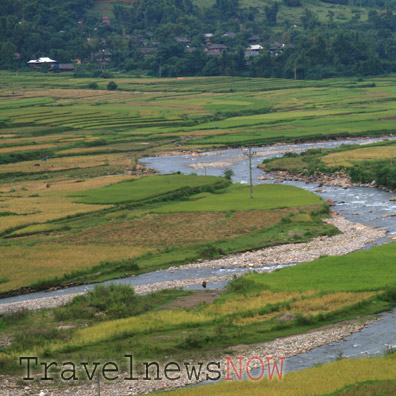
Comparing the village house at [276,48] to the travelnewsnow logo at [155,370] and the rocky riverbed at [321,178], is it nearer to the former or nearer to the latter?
the rocky riverbed at [321,178]

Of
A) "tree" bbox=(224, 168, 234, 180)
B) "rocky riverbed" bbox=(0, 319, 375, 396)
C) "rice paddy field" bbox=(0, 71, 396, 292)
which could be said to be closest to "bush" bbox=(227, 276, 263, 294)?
"rocky riverbed" bbox=(0, 319, 375, 396)

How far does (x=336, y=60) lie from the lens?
15262 centimetres

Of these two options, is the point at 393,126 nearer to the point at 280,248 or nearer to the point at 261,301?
the point at 280,248

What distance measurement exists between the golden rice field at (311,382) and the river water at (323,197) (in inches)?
52.9

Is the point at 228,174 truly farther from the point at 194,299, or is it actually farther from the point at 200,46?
the point at 200,46

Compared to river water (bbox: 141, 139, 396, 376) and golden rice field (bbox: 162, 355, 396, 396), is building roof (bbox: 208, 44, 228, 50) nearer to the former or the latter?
river water (bbox: 141, 139, 396, 376)

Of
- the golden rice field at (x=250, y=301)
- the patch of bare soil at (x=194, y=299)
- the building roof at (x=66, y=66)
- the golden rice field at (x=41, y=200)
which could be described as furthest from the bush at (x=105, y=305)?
the building roof at (x=66, y=66)

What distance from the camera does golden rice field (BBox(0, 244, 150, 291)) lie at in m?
35.7

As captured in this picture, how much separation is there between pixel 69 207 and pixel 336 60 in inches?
4383

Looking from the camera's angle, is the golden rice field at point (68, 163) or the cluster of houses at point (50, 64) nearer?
the golden rice field at point (68, 163)

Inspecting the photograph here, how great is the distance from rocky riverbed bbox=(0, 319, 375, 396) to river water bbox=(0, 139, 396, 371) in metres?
0.42

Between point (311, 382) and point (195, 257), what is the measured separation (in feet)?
60.1

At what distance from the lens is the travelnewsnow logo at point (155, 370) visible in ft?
75.2

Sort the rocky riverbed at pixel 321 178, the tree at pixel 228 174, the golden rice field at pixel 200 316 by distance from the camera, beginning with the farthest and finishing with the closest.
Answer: the tree at pixel 228 174 < the rocky riverbed at pixel 321 178 < the golden rice field at pixel 200 316
